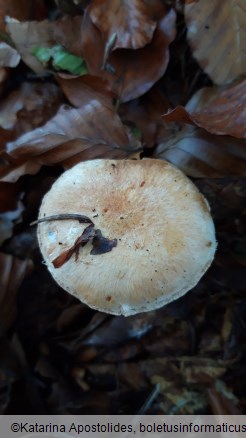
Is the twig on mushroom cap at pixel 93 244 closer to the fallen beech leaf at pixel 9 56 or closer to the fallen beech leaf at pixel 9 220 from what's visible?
the fallen beech leaf at pixel 9 220

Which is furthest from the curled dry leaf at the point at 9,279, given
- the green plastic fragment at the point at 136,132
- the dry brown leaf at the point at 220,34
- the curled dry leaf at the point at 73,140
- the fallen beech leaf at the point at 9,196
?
the dry brown leaf at the point at 220,34


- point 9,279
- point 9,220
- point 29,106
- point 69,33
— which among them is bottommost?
point 9,279

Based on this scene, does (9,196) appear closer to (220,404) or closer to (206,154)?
(206,154)

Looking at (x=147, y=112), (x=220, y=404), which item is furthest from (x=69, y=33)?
(x=220, y=404)

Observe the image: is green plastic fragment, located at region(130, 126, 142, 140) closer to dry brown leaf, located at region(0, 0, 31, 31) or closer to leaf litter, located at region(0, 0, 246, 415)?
leaf litter, located at region(0, 0, 246, 415)

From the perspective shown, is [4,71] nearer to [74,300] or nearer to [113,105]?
[113,105]

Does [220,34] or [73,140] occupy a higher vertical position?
[220,34]
